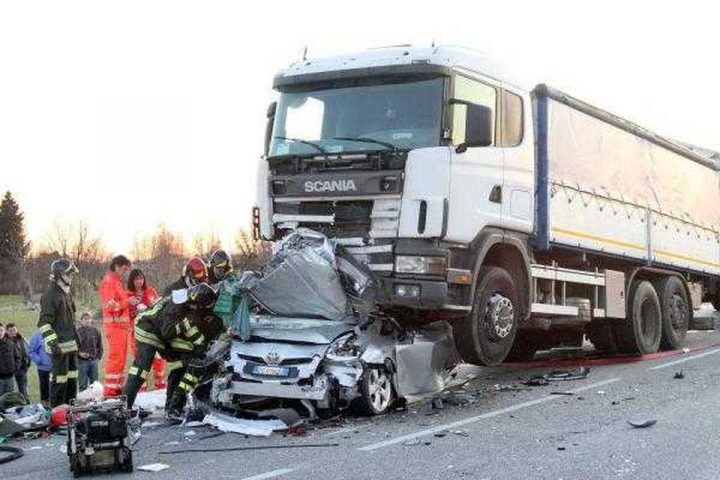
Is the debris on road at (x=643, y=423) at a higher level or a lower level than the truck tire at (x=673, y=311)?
lower

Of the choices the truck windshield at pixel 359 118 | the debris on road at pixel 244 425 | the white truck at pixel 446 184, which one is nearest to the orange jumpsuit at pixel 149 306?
the white truck at pixel 446 184

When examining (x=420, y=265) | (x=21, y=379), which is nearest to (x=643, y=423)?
(x=420, y=265)

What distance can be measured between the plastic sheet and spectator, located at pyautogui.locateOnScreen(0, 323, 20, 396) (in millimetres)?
5515

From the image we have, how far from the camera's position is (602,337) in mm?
12180

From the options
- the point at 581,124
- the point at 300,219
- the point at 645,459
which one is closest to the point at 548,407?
the point at 645,459

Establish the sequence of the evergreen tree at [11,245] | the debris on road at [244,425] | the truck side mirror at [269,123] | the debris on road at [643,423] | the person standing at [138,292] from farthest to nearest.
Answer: the evergreen tree at [11,245] < the person standing at [138,292] < the truck side mirror at [269,123] < the debris on road at [244,425] < the debris on road at [643,423]

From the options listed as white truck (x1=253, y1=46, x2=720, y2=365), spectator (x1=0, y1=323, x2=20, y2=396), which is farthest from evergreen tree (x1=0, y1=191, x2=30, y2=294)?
white truck (x1=253, y1=46, x2=720, y2=365)

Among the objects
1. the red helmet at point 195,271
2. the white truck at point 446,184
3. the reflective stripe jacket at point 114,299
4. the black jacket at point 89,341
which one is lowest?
the black jacket at point 89,341

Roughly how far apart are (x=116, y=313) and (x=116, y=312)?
0.01 meters

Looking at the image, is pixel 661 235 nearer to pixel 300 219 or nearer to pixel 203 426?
pixel 300 219

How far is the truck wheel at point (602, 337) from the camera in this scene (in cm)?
1208

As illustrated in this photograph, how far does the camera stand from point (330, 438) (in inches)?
275

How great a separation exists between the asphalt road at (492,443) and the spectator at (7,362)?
483 centimetres

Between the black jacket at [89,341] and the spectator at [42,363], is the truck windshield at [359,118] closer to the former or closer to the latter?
the black jacket at [89,341]
